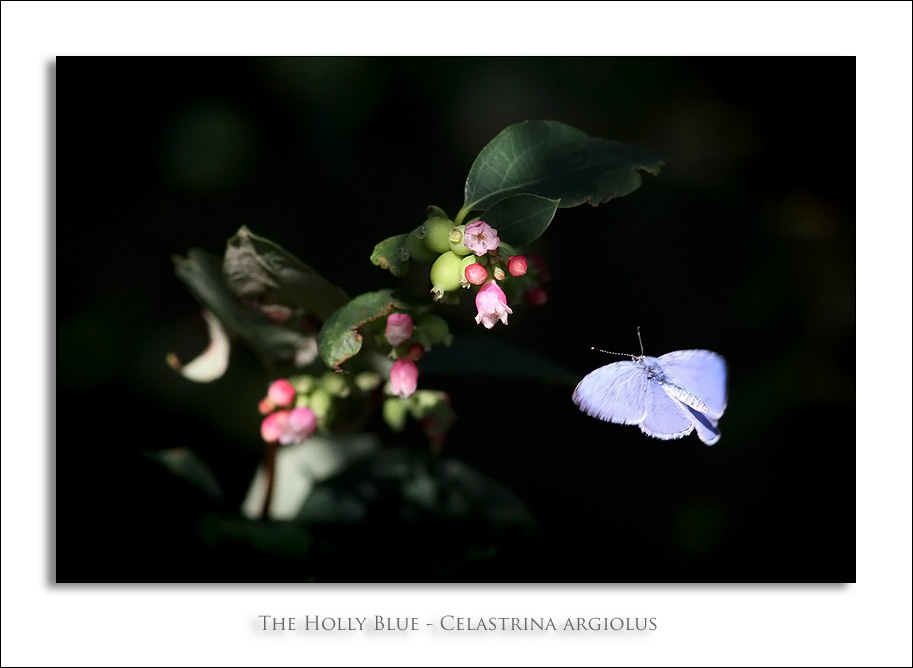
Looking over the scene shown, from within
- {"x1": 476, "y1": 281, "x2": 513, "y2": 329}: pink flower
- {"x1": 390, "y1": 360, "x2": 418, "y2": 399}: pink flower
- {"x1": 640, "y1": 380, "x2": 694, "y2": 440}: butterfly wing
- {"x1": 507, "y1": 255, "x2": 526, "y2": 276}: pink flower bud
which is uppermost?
{"x1": 507, "y1": 255, "x2": 526, "y2": 276}: pink flower bud

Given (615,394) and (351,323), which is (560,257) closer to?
(615,394)

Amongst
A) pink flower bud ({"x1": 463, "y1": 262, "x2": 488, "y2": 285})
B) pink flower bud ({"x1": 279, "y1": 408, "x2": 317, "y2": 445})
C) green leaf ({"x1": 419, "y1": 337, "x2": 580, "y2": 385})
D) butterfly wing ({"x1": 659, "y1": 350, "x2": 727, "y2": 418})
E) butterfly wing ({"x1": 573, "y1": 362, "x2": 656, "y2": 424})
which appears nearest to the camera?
pink flower bud ({"x1": 463, "y1": 262, "x2": 488, "y2": 285})

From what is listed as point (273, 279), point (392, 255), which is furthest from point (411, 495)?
point (392, 255)

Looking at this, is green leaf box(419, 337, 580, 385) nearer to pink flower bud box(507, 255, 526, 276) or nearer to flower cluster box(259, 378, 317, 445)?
flower cluster box(259, 378, 317, 445)

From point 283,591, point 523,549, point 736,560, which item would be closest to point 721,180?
point 736,560

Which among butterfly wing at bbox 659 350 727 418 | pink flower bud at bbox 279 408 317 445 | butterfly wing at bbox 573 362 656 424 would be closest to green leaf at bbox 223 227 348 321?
pink flower bud at bbox 279 408 317 445

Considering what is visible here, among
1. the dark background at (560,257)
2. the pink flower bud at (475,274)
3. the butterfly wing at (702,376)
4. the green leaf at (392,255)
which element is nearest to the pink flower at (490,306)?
the pink flower bud at (475,274)

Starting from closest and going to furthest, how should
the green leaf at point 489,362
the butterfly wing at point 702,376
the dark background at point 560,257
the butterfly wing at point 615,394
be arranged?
the butterfly wing at point 615,394 → the butterfly wing at point 702,376 → the green leaf at point 489,362 → the dark background at point 560,257

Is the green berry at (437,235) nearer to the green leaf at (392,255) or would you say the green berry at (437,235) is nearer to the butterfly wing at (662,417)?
the green leaf at (392,255)
